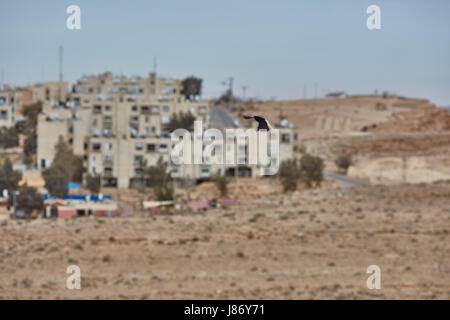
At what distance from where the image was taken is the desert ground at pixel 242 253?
16594 millimetres

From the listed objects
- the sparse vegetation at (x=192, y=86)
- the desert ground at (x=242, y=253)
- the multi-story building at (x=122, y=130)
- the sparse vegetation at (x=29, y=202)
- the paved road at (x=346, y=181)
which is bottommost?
the desert ground at (x=242, y=253)

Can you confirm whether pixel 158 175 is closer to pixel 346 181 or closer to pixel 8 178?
pixel 8 178

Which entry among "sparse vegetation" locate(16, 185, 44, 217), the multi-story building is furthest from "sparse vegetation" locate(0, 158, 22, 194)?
the multi-story building

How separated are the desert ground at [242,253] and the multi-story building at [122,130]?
1478cm

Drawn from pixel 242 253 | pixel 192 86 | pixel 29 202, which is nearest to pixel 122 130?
pixel 29 202

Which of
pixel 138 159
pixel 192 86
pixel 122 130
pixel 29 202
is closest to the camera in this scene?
pixel 29 202

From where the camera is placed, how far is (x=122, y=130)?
45.4 meters

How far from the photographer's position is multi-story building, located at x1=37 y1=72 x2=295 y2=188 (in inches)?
1545

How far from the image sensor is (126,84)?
198 feet

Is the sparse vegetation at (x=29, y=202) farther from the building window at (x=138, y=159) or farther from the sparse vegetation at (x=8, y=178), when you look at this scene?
the building window at (x=138, y=159)

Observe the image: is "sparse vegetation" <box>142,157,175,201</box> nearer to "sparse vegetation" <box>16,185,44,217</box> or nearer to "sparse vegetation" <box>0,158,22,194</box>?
"sparse vegetation" <box>0,158,22,194</box>

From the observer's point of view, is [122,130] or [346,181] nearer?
[346,181]

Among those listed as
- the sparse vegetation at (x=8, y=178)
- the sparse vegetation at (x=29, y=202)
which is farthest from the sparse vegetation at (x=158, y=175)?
the sparse vegetation at (x=29, y=202)

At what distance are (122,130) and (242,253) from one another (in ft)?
88.6
